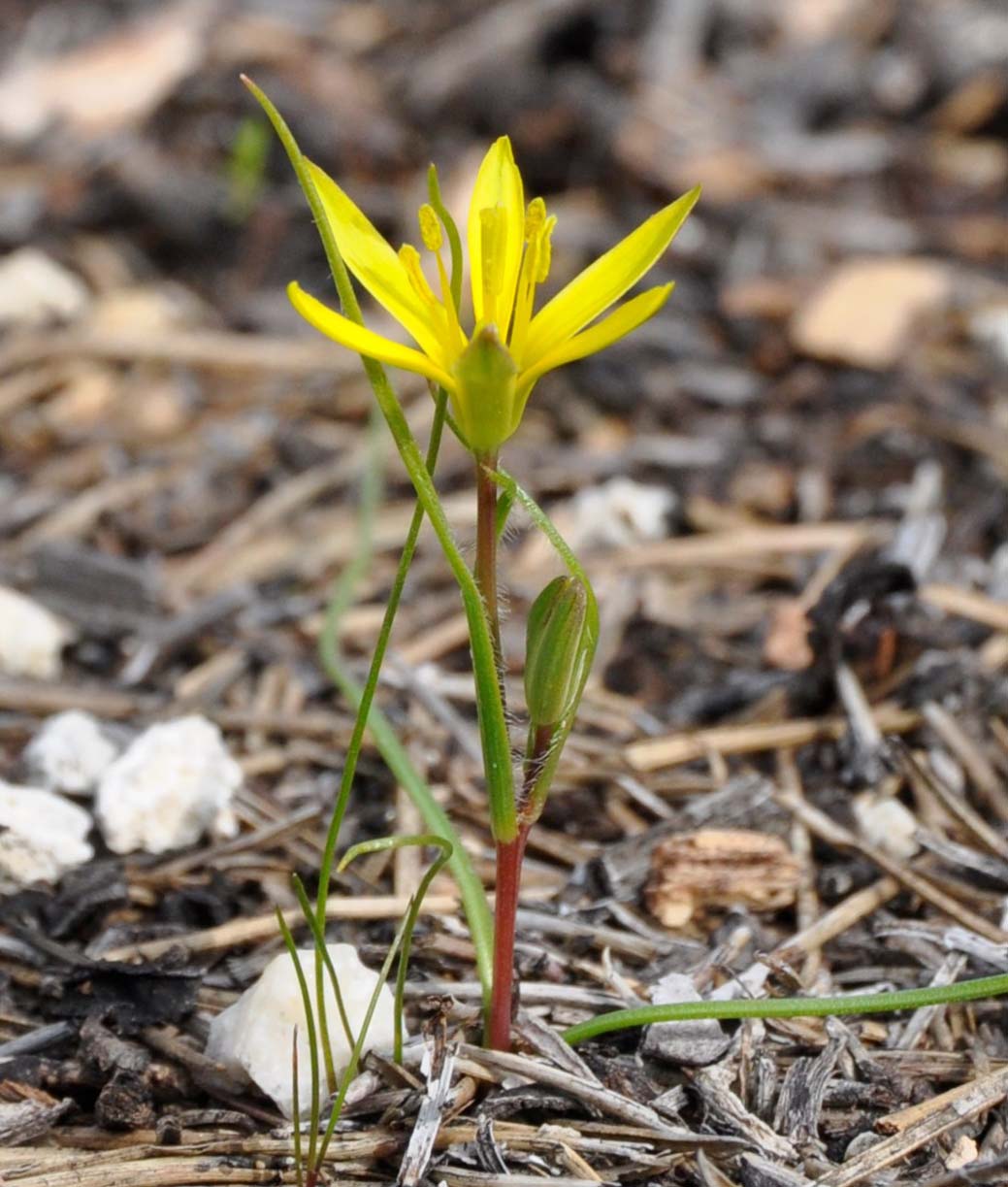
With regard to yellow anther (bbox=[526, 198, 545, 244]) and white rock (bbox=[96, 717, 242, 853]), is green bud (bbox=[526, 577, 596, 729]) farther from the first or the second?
white rock (bbox=[96, 717, 242, 853])

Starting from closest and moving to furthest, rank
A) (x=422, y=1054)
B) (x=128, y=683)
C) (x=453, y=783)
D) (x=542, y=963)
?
(x=422, y=1054) < (x=542, y=963) < (x=453, y=783) < (x=128, y=683)

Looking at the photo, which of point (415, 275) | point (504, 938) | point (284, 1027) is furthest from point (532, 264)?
point (284, 1027)

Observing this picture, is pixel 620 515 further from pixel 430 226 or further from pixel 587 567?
pixel 430 226

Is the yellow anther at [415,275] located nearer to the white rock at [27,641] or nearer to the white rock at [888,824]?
the white rock at [888,824]

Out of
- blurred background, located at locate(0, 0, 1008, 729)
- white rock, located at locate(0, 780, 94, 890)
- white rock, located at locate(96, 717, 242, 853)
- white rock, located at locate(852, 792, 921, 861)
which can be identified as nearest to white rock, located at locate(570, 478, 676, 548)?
blurred background, located at locate(0, 0, 1008, 729)

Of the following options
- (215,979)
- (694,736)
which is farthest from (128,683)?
(694,736)

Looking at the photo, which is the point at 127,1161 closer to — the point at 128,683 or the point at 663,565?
the point at 128,683

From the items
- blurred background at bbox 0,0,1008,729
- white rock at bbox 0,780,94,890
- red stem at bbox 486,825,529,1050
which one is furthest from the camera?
blurred background at bbox 0,0,1008,729
